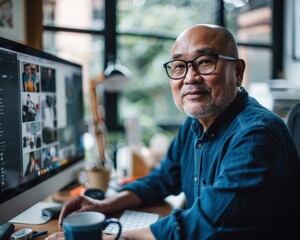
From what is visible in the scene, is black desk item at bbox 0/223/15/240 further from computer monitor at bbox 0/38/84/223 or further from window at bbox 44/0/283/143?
window at bbox 44/0/283/143

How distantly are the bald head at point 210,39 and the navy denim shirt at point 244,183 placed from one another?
0.18m

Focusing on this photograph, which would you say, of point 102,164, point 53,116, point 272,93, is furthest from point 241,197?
point 272,93

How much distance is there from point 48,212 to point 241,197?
0.71 metres

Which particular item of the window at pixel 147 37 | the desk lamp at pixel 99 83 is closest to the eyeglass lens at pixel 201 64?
the desk lamp at pixel 99 83

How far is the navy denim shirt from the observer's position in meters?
0.77

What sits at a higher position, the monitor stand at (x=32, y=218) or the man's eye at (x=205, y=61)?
the man's eye at (x=205, y=61)

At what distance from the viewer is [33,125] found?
104cm

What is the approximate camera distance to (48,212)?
44.2 inches

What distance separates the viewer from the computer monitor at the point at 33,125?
885 millimetres

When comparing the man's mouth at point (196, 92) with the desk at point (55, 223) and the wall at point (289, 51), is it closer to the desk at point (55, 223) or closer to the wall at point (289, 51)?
the desk at point (55, 223)

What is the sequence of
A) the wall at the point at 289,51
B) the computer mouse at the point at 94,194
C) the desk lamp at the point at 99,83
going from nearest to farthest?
1. the computer mouse at the point at 94,194
2. the desk lamp at the point at 99,83
3. the wall at the point at 289,51

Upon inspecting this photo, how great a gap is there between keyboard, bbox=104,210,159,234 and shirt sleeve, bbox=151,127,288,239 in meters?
0.21

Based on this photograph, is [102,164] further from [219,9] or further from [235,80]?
[219,9]

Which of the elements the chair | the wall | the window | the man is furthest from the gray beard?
the wall
